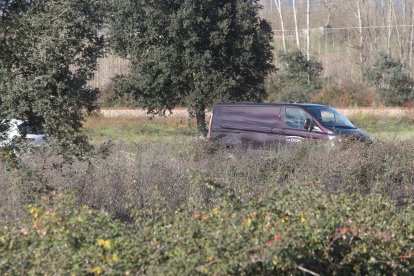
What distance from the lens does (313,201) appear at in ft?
20.0

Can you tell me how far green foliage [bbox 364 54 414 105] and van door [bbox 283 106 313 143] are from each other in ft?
81.2

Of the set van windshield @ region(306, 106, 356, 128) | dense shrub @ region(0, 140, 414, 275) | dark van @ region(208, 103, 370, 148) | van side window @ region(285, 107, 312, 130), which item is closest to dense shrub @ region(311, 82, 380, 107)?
van windshield @ region(306, 106, 356, 128)

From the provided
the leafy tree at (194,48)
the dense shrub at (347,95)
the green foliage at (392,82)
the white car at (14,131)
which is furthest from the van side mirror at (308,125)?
the green foliage at (392,82)

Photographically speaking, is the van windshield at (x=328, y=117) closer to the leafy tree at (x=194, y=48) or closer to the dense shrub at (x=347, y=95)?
the leafy tree at (x=194, y=48)

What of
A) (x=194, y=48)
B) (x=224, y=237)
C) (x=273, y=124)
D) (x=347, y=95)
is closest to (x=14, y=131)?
(x=224, y=237)

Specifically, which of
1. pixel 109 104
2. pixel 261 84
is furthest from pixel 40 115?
pixel 109 104

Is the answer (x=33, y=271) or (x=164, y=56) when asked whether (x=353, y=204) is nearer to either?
(x=33, y=271)

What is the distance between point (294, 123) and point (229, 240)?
39.4ft

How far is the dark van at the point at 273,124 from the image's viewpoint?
16906 mm

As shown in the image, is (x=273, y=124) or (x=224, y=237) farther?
(x=273, y=124)

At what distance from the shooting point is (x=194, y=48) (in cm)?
2616

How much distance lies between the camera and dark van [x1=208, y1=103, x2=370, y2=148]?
16.9 metres

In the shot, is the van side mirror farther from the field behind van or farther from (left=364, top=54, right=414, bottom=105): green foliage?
(left=364, top=54, right=414, bottom=105): green foliage

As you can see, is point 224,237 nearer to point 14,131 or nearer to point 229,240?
point 229,240
